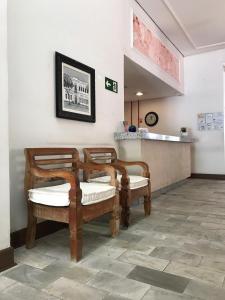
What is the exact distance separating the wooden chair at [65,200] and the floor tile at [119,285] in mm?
290

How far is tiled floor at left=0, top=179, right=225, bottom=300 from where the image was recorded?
1358 mm

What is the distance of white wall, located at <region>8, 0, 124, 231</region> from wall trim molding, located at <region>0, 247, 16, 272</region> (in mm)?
393

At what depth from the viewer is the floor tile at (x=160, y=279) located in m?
1.41

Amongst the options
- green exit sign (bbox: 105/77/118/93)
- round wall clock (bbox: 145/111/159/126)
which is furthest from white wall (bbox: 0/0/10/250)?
round wall clock (bbox: 145/111/159/126)

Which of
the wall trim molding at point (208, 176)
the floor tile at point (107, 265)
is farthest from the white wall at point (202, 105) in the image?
the floor tile at point (107, 265)

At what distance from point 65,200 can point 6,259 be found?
1.71ft

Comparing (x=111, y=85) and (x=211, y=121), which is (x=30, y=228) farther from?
(x=211, y=121)

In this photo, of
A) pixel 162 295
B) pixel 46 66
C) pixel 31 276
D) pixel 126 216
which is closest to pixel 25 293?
pixel 31 276

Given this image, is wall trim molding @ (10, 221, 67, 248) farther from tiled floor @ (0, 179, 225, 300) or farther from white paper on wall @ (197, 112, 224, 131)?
white paper on wall @ (197, 112, 224, 131)

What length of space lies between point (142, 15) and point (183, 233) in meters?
3.70

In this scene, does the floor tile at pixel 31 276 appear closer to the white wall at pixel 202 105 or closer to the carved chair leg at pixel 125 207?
the carved chair leg at pixel 125 207

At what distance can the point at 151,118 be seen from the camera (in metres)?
7.09

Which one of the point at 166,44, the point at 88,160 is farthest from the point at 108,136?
the point at 166,44

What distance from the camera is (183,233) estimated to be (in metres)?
2.30
